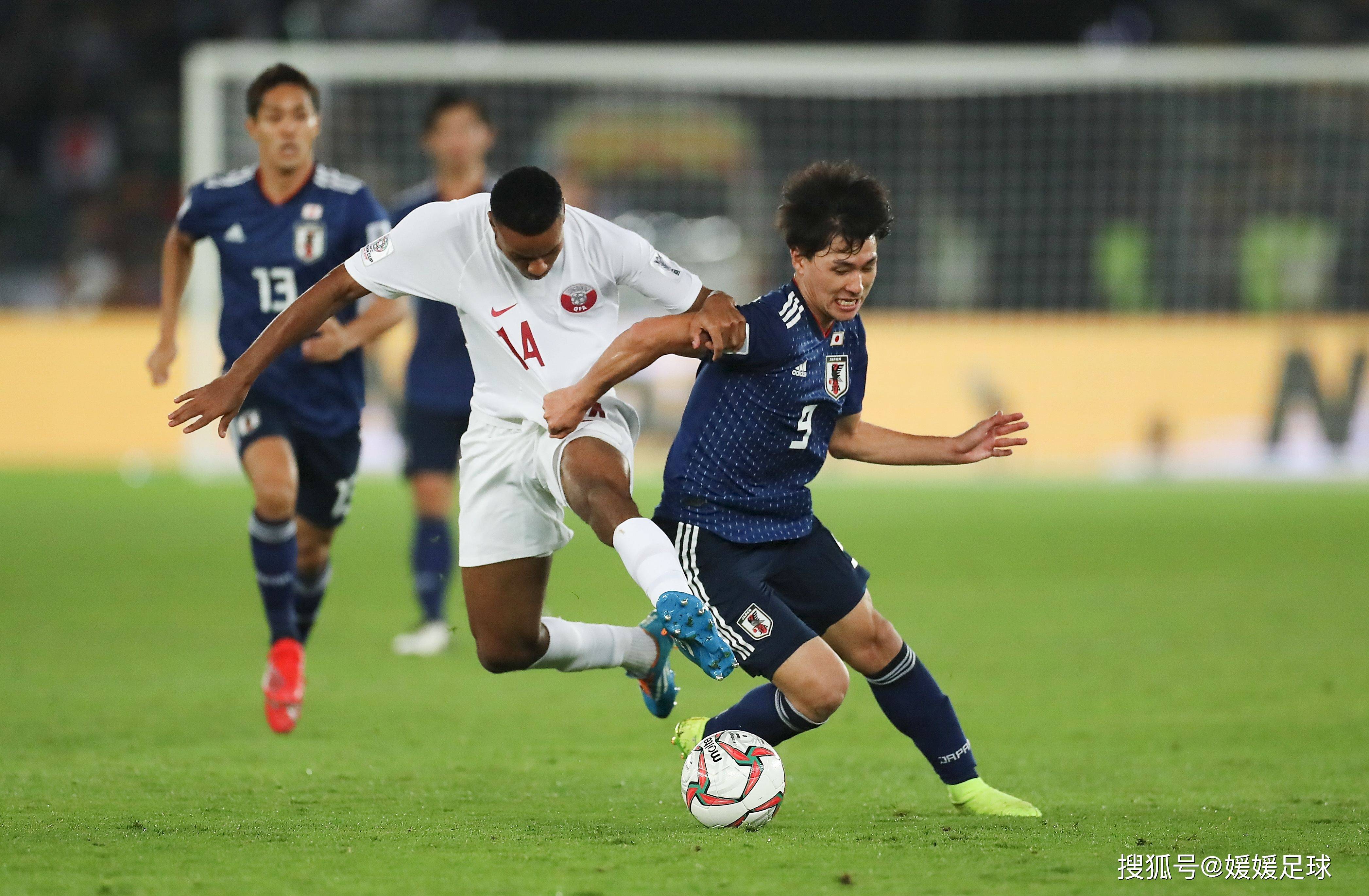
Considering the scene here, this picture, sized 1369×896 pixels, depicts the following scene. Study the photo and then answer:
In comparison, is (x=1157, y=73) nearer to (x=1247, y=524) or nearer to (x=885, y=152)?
(x=885, y=152)

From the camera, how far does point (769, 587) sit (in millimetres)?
4598

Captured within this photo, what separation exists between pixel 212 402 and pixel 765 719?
1844mm

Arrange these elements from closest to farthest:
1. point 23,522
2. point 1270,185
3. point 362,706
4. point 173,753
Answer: point 173,753 < point 362,706 < point 23,522 < point 1270,185

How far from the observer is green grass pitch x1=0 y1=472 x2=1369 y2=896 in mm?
3953

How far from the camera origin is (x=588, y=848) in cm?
411

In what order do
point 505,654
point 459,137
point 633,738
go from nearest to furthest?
point 505,654 → point 633,738 → point 459,137

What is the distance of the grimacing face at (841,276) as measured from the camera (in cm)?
452

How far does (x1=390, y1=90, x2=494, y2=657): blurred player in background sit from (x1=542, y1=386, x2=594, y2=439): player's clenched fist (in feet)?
11.2

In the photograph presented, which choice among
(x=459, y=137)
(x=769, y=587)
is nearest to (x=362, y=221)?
(x=459, y=137)

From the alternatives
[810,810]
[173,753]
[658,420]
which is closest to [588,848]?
[810,810]

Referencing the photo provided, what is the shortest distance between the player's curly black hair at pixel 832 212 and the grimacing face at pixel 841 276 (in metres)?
0.01

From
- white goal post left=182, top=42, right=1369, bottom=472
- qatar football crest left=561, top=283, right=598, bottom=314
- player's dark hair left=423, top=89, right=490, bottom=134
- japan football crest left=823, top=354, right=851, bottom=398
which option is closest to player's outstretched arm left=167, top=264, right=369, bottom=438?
qatar football crest left=561, top=283, right=598, bottom=314

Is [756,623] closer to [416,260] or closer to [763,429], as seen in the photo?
[763,429]

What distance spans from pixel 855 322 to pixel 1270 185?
14.5 metres
